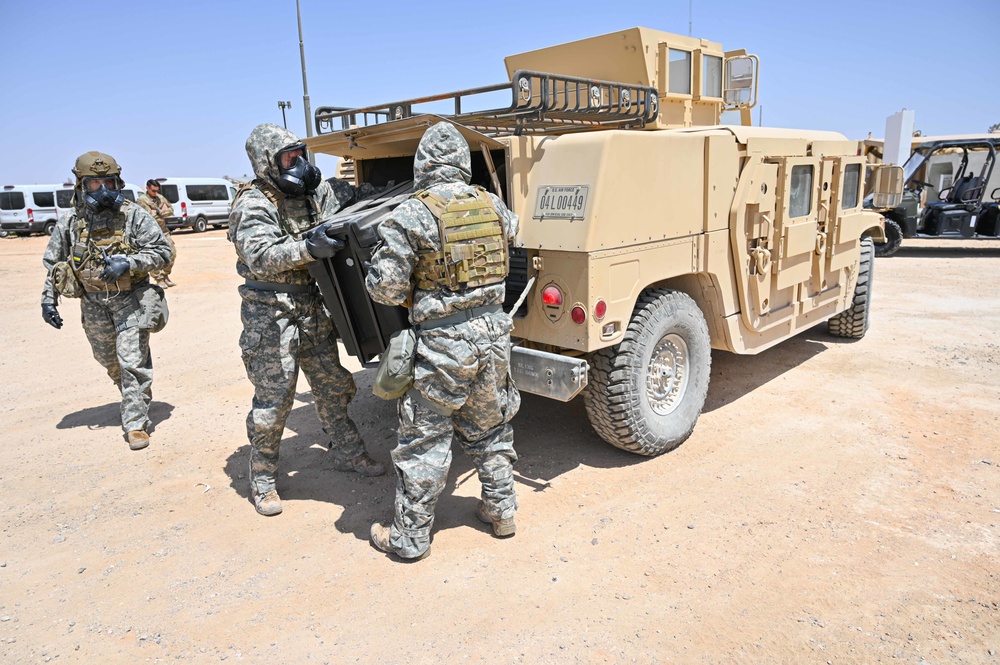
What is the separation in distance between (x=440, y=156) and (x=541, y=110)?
0.81m

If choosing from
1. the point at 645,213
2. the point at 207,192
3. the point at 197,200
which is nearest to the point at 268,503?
the point at 645,213

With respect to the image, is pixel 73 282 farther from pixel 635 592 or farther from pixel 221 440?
pixel 635 592

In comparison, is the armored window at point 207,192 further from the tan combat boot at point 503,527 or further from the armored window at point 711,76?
the tan combat boot at point 503,527

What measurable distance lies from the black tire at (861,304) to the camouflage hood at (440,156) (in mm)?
4781

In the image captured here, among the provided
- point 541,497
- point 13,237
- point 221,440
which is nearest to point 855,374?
point 541,497

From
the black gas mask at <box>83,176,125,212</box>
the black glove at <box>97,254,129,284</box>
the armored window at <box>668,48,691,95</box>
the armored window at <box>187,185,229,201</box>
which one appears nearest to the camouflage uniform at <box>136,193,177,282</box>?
the black glove at <box>97,254,129,284</box>

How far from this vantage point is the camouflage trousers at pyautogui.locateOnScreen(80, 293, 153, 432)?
4.93 meters

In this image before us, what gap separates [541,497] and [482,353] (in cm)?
116

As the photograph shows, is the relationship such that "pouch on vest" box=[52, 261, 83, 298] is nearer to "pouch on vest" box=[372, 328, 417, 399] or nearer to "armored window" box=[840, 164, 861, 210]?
"pouch on vest" box=[372, 328, 417, 399]

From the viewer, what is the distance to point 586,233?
360 cm

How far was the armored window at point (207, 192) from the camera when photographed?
26047 mm

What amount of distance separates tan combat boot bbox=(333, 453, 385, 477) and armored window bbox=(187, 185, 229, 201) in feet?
81.3

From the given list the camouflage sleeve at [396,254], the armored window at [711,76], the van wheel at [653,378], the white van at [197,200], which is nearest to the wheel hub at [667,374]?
the van wheel at [653,378]

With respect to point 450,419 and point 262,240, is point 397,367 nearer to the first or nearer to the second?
point 450,419
